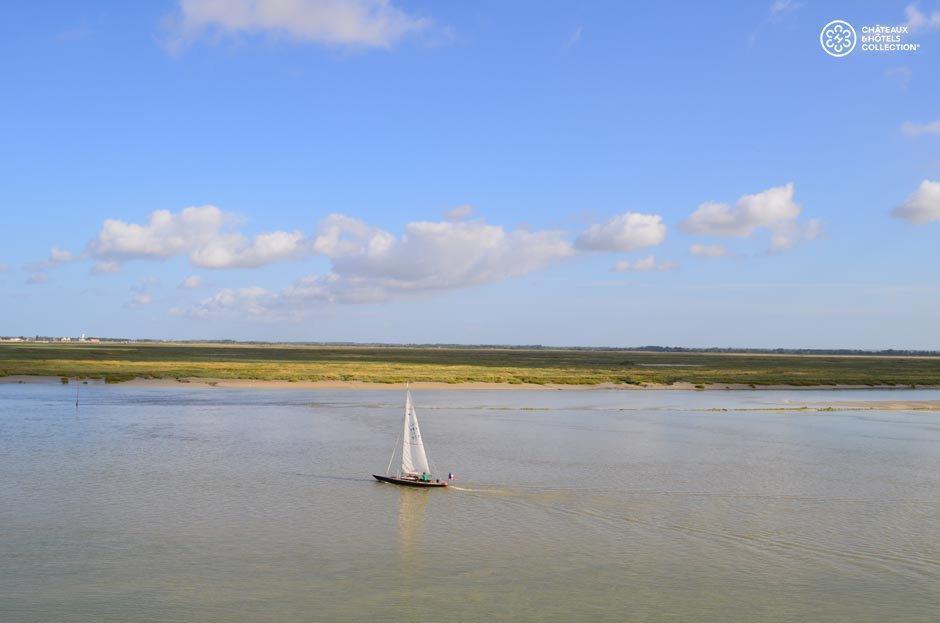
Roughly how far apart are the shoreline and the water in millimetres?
32064

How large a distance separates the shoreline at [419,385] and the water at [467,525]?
32064mm

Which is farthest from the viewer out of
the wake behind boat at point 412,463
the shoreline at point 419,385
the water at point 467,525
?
the shoreline at point 419,385

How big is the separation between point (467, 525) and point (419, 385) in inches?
2293

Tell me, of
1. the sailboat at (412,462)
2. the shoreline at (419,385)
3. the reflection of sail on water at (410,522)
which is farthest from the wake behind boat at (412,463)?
the shoreline at (419,385)

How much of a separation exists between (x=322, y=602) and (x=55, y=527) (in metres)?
10.1

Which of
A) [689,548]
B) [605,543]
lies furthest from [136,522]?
[689,548]

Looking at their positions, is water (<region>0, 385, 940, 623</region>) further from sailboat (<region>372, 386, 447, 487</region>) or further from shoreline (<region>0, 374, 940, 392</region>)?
shoreline (<region>0, 374, 940, 392</region>)

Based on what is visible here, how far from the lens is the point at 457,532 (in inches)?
903

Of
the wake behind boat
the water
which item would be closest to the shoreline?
the water

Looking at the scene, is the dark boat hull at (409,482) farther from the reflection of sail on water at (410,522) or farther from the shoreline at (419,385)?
the shoreline at (419,385)

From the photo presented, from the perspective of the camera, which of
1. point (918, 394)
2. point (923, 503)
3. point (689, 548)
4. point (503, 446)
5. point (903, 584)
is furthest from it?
point (918, 394)

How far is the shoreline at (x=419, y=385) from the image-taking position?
7669 centimetres

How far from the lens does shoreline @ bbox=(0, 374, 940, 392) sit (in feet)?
252

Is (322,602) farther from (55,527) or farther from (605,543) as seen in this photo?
(55,527)
